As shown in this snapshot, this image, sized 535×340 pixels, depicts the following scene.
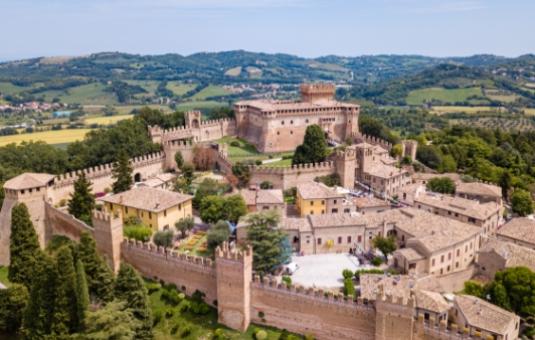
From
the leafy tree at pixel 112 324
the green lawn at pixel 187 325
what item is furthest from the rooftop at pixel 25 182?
the leafy tree at pixel 112 324

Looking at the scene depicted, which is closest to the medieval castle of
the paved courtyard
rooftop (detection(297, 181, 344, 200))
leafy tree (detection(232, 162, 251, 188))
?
leafy tree (detection(232, 162, 251, 188))

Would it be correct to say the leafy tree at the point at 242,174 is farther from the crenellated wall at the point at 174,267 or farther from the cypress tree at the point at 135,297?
the cypress tree at the point at 135,297

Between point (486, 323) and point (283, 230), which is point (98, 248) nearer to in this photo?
point (283, 230)

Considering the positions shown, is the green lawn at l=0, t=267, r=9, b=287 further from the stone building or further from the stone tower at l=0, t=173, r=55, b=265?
the stone building

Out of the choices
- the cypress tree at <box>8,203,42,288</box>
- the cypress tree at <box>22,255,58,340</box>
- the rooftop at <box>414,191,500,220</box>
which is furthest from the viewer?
the rooftop at <box>414,191,500,220</box>

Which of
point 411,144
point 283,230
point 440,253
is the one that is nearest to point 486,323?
point 440,253

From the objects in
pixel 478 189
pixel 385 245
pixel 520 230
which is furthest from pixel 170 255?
pixel 478 189
